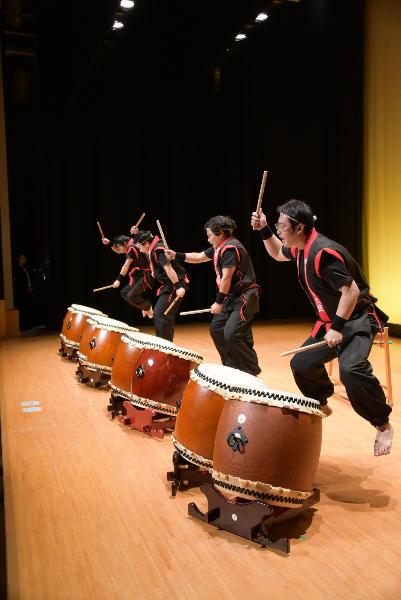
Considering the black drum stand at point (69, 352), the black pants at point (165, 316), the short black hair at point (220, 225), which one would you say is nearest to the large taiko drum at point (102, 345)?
the black pants at point (165, 316)

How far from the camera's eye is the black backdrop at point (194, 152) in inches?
297

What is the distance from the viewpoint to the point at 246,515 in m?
2.04

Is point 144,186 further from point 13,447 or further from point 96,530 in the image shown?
point 96,530

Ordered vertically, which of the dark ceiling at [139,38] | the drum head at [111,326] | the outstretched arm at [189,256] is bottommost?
the drum head at [111,326]

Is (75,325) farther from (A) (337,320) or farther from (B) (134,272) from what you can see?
(A) (337,320)

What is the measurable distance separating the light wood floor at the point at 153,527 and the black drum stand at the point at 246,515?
32mm

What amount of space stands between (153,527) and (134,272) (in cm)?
438

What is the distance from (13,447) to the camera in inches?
122

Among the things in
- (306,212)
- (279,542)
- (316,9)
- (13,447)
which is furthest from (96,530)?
(316,9)

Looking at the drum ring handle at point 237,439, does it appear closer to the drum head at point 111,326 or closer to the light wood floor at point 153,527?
the light wood floor at point 153,527

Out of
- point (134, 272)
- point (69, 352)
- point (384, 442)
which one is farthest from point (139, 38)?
point (384, 442)

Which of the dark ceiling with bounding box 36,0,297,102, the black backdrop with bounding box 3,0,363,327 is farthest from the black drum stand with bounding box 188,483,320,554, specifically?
the black backdrop with bounding box 3,0,363,327

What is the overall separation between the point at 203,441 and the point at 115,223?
19.7 feet

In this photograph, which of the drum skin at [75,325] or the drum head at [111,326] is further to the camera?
the drum skin at [75,325]
